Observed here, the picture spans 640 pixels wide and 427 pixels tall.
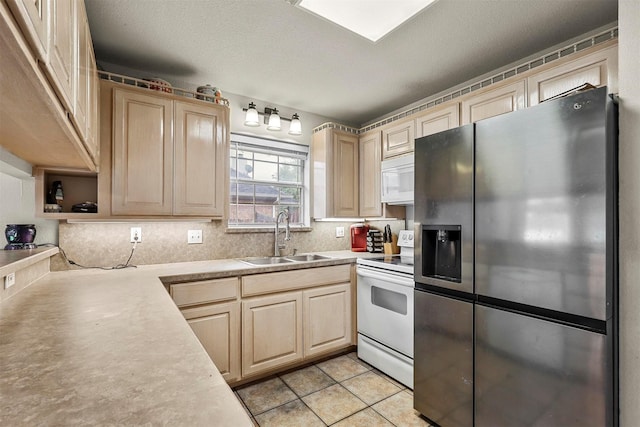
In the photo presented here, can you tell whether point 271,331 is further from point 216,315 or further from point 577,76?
point 577,76

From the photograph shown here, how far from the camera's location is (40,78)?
2.46ft

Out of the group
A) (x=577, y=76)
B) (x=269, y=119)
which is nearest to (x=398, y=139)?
(x=269, y=119)

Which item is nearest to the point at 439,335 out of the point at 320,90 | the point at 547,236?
the point at 547,236

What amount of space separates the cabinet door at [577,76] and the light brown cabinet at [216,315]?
7.60ft

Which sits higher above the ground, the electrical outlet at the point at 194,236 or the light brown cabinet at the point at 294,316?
the electrical outlet at the point at 194,236

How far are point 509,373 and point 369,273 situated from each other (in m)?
1.23

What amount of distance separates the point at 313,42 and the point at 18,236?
2093 millimetres

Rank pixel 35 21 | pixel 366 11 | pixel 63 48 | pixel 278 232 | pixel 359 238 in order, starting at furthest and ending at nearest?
pixel 359 238 → pixel 278 232 → pixel 366 11 → pixel 63 48 → pixel 35 21

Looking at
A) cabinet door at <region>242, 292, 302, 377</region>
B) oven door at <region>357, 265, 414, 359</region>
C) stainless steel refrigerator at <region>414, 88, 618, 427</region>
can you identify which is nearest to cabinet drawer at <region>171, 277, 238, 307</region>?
cabinet door at <region>242, 292, 302, 377</region>

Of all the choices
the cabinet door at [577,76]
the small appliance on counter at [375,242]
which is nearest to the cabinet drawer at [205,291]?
the small appliance on counter at [375,242]

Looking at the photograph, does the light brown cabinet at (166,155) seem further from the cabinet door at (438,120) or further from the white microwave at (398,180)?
the cabinet door at (438,120)

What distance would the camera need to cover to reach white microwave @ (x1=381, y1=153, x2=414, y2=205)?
2627mm

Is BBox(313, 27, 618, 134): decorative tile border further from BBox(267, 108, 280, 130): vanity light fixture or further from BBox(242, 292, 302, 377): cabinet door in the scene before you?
BBox(242, 292, 302, 377): cabinet door

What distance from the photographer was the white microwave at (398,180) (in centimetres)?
263
